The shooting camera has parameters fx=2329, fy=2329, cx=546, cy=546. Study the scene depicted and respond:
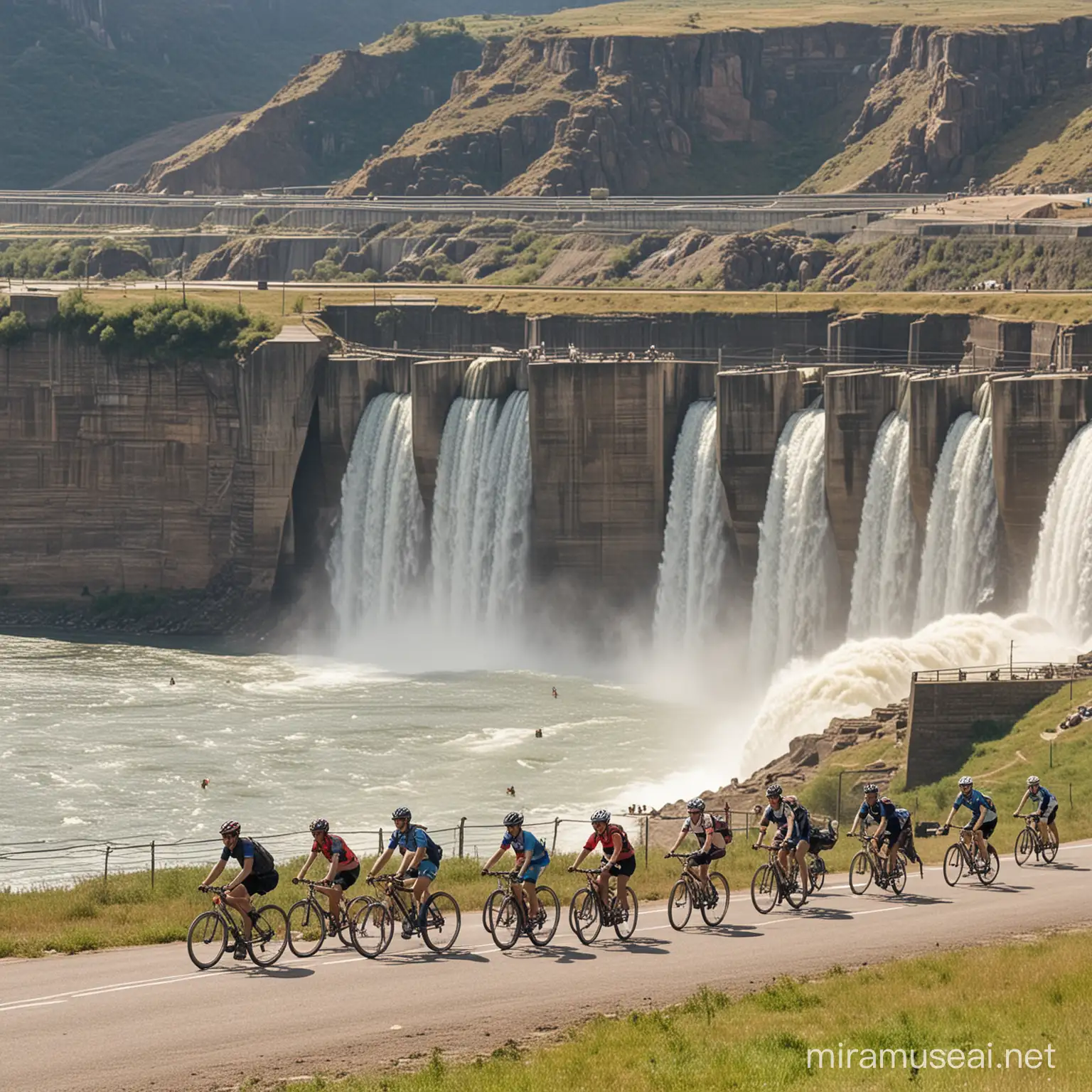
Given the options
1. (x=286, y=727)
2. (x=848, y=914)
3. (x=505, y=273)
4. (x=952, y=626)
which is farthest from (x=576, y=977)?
(x=505, y=273)

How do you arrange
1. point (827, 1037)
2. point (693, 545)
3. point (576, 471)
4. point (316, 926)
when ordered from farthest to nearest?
point (576, 471) → point (693, 545) → point (316, 926) → point (827, 1037)

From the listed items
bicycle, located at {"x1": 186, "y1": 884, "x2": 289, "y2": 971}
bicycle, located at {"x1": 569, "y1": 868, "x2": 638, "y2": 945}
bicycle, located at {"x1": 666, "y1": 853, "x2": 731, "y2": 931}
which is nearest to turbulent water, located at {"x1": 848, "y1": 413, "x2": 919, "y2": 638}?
bicycle, located at {"x1": 666, "y1": 853, "x2": 731, "y2": 931}

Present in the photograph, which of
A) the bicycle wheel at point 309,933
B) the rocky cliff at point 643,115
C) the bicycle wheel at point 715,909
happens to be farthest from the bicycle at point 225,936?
the rocky cliff at point 643,115

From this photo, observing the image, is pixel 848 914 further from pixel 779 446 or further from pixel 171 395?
pixel 171 395

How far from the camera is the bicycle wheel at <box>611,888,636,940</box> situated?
32438mm

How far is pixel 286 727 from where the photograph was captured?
76.8 m

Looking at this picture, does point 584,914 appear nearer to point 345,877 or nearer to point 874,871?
point 345,877

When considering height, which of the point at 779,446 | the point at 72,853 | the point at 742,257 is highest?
the point at 742,257

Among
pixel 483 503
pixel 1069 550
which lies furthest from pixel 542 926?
pixel 483 503

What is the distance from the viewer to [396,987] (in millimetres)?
29922

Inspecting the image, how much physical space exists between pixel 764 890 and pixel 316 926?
23.2 ft

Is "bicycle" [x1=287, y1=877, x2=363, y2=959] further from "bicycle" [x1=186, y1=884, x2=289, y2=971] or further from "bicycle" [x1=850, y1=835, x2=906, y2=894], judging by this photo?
"bicycle" [x1=850, y1=835, x2=906, y2=894]

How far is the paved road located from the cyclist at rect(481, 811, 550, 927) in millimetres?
734

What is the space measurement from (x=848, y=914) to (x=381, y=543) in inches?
2444
